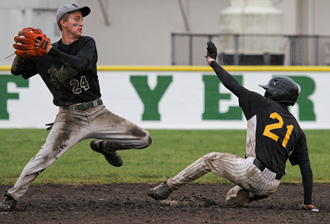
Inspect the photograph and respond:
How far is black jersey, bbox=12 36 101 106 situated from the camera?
5879mm

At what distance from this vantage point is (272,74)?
13.8 metres

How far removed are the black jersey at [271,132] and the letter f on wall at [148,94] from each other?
7860 mm

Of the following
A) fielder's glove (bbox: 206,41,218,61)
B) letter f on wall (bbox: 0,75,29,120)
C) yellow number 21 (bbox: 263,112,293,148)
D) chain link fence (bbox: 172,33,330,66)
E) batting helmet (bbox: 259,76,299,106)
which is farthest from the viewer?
chain link fence (bbox: 172,33,330,66)

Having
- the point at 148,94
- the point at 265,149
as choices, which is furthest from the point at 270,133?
the point at 148,94

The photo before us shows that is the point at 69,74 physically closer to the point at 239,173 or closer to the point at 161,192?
the point at 161,192

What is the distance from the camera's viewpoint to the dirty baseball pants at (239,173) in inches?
218

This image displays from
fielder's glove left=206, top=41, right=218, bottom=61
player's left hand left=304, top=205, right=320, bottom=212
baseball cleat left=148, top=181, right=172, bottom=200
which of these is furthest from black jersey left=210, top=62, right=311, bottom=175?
baseball cleat left=148, top=181, right=172, bottom=200

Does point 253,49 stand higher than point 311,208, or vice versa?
point 253,49

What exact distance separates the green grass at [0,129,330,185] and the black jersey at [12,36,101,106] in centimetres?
229

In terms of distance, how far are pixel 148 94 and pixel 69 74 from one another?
7.58 metres

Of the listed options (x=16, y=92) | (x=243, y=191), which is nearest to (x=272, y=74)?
(x=16, y=92)

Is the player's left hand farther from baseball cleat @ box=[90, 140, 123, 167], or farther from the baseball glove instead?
the baseball glove

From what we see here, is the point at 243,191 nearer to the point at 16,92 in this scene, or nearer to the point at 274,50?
the point at 16,92

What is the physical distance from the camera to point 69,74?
5.88 metres
